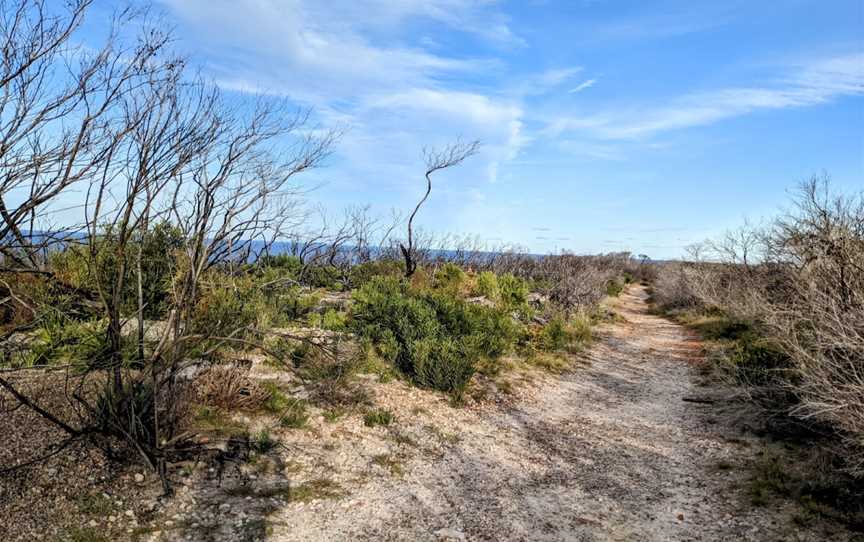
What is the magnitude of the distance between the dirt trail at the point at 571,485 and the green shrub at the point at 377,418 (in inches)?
33.6

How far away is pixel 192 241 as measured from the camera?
466 cm

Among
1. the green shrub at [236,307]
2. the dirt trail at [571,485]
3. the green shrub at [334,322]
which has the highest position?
the green shrub at [236,307]

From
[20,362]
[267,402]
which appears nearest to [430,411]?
[267,402]

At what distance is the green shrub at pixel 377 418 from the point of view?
643 centimetres

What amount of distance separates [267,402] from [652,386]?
695cm

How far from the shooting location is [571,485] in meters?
5.34

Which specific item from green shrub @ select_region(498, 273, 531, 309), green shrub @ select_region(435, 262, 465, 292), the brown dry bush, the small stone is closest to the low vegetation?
the brown dry bush

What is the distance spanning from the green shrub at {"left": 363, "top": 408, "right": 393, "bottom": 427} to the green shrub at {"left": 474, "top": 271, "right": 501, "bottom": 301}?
8245mm

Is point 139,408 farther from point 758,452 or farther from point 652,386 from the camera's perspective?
point 652,386

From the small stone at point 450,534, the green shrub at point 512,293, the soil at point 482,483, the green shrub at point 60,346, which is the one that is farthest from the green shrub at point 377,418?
the green shrub at point 512,293

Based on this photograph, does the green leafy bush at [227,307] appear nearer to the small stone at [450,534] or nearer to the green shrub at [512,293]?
the small stone at [450,534]

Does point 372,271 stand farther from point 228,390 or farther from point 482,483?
point 482,483

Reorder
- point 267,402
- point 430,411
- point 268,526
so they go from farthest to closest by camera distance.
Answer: point 430,411 < point 267,402 < point 268,526

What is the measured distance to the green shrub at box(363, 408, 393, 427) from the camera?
643 centimetres
